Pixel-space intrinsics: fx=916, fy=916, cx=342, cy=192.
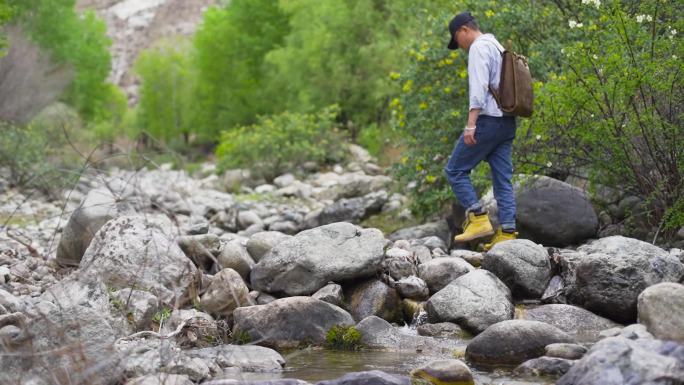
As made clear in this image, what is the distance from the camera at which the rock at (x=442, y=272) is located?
787cm

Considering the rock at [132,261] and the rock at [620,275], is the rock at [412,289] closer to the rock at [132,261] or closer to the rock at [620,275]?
the rock at [620,275]

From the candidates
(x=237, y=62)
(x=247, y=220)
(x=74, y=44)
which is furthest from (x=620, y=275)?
(x=74, y=44)

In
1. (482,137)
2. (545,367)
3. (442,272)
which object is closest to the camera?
(545,367)

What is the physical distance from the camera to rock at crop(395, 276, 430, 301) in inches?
303

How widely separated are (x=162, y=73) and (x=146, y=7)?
47244 mm

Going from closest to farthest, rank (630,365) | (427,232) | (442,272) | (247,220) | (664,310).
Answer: (630,365)
(664,310)
(442,272)
(427,232)
(247,220)

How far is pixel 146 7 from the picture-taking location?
98.8 m

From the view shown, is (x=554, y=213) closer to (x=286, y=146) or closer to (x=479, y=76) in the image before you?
(x=479, y=76)

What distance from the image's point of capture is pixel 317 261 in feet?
25.0

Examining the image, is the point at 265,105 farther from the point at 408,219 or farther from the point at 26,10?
the point at 408,219

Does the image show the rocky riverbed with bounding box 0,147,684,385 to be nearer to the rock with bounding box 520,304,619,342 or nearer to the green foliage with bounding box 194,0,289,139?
the rock with bounding box 520,304,619,342

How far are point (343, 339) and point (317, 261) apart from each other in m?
1.02

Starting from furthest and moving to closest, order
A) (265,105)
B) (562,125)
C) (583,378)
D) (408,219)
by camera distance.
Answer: (265,105), (408,219), (562,125), (583,378)

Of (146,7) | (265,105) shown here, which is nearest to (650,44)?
(265,105)
